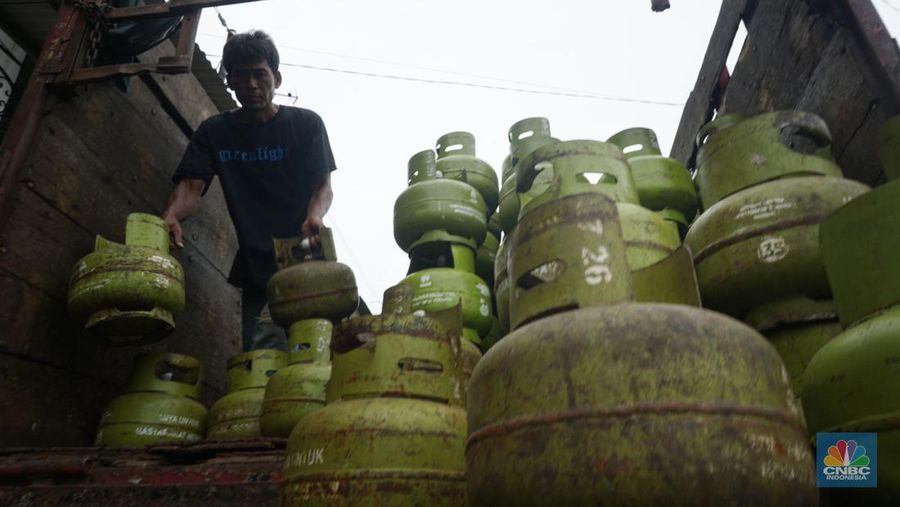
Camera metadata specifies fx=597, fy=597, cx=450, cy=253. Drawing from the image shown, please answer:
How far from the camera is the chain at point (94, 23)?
139 inches

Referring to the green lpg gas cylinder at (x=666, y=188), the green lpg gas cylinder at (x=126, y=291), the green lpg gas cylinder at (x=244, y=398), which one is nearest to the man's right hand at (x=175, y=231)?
the green lpg gas cylinder at (x=126, y=291)

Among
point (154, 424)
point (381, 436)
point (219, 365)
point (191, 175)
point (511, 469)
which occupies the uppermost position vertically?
point (191, 175)

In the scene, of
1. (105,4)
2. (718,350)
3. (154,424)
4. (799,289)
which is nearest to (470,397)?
(718,350)

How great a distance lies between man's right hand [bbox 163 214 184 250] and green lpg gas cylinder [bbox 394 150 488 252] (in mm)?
1218

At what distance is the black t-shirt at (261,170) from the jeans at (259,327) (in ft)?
0.33

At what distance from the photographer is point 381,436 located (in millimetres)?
1558

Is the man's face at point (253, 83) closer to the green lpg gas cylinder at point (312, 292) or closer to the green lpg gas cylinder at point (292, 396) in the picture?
the green lpg gas cylinder at point (312, 292)

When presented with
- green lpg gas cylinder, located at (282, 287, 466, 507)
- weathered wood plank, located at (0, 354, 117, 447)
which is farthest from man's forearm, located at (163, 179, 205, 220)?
green lpg gas cylinder, located at (282, 287, 466, 507)

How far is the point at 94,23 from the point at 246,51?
906 millimetres

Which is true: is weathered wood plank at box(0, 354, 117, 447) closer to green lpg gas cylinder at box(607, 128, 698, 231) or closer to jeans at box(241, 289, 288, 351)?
jeans at box(241, 289, 288, 351)

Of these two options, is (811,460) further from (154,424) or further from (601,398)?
(154,424)

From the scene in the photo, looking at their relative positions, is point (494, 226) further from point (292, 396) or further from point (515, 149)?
point (292, 396)

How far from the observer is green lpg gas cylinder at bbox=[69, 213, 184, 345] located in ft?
8.86

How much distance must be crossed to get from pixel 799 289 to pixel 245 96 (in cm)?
329
